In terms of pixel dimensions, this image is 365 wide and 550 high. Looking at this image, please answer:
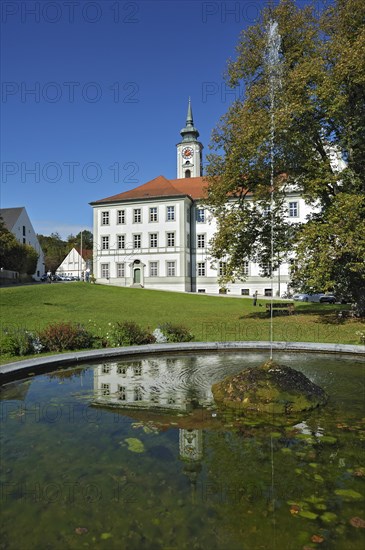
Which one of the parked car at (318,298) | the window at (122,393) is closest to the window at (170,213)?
the parked car at (318,298)

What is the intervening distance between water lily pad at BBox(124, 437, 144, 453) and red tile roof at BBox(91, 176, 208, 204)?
146 feet

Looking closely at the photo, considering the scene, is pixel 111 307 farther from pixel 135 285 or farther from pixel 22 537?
pixel 22 537

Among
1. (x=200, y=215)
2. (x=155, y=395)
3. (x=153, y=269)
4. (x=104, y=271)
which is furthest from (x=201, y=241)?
(x=155, y=395)

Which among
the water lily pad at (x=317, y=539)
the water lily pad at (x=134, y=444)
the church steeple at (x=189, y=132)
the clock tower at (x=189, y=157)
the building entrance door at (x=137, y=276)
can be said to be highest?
the church steeple at (x=189, y=132)

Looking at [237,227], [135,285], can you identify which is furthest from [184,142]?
[237,227]

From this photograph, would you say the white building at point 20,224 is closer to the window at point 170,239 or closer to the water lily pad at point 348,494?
the window at point 170,239

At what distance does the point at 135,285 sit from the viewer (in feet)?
164

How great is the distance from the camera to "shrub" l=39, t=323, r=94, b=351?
12.0 meters

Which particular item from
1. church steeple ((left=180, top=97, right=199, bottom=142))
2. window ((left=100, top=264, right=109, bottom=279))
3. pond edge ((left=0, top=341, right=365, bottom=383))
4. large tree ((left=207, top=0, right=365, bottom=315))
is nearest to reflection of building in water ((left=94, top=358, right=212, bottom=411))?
pond edge ((left=0, top=341, right=365, bottom=383))

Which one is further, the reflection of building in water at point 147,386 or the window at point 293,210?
the window at point 293,210

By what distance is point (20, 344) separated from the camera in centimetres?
1121

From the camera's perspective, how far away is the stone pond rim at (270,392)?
6.58m

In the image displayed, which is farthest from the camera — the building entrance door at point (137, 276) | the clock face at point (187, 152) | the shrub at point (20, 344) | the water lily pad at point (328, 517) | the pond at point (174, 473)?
the clock face at point (187, 152)

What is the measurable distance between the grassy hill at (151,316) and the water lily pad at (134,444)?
31.9 ft
